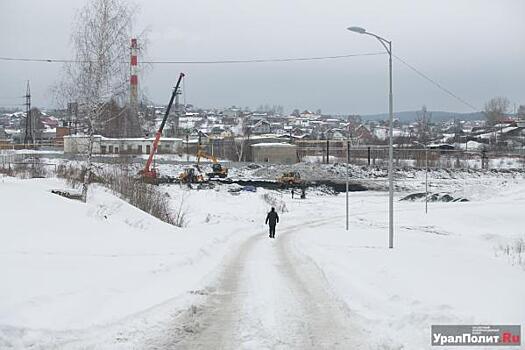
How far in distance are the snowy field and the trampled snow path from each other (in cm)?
3

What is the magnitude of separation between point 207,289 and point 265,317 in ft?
10.8

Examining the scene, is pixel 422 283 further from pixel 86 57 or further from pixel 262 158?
pixel 262 158

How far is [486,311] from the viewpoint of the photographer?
9.35 meters

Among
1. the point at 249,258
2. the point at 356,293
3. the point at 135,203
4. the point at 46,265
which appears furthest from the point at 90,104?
the point at 356,293

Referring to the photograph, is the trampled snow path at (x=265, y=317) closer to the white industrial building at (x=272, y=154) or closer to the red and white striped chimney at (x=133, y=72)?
the red and white striped chimney at (x=133, y=72)

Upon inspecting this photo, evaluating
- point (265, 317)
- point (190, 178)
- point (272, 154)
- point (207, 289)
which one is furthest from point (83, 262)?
point (272, 154)

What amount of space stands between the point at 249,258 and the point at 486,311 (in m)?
11.7

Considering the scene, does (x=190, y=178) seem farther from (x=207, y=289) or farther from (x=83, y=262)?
(x=207, y=289)

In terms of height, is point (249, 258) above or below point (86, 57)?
below

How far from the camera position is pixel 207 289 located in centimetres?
1302

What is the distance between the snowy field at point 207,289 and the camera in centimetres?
851

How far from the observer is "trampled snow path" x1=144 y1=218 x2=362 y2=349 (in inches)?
327

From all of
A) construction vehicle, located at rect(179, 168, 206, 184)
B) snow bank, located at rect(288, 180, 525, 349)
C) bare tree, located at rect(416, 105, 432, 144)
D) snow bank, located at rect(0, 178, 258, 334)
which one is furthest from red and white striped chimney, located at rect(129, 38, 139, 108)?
bare tree, located at rect(416, 105, 432, 144)

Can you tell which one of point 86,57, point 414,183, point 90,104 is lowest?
point 414,183
